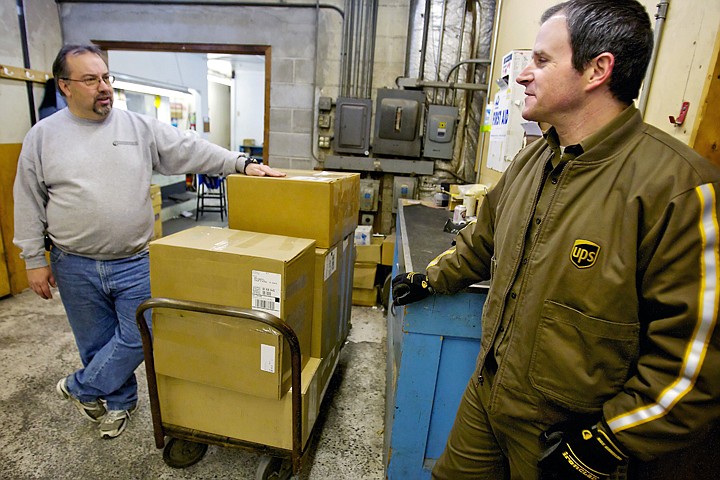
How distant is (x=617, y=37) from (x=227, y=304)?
120 centimetres

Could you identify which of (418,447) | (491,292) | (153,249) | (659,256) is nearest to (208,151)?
(153,249)

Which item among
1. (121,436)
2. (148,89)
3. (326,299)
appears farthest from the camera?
(148,89)

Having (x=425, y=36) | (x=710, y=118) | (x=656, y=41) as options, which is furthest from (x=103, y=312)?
(x=425, y=36)

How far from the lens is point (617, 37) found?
0.79 meters

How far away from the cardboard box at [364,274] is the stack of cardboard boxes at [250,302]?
141 centimetres

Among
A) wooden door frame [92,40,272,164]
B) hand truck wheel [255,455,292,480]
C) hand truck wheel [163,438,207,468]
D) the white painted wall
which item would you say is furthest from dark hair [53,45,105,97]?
the white painted wall

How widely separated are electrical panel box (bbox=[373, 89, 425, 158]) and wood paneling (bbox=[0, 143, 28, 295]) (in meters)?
2.84

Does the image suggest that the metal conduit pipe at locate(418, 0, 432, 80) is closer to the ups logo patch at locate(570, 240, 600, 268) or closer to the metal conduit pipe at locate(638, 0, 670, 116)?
the metal conduit pipe at locate(638, 0, 670, 116)

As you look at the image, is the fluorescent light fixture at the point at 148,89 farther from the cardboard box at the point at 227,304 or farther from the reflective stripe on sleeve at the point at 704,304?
the reflective stripe on sleeve at the point at 704,304

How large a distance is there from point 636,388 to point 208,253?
3.71 feet

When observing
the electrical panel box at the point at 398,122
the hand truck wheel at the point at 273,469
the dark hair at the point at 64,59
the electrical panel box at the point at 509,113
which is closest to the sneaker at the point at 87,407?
the hand truck wheel at the point at 273,469

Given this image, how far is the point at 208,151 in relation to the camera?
70.9 inches

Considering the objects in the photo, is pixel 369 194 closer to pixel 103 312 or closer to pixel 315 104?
pixel 315 104

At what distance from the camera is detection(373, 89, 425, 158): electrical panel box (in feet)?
10.9
